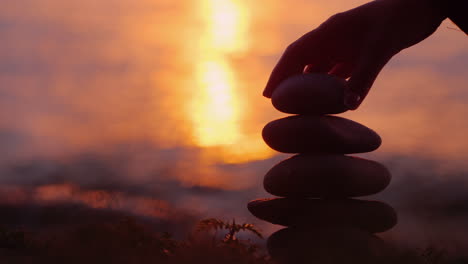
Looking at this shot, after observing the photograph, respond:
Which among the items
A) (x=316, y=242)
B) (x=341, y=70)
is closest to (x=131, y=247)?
(x=316, y=242)

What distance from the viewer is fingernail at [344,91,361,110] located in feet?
23.3

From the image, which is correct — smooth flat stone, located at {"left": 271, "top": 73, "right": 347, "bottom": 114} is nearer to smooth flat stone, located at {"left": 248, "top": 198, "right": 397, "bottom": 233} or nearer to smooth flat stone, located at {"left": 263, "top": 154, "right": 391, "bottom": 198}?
smooth flat stone, located at {"left": 263, "top": 154, "right": 391, "bottom": 198}

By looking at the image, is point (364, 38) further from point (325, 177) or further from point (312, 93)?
point (325, 177)

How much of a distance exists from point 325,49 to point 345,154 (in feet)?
5.19

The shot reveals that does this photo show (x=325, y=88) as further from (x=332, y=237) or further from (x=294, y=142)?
(x=332, y=237)

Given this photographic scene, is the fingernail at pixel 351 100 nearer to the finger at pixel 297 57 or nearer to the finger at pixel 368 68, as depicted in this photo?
the finger at pixel 368 68

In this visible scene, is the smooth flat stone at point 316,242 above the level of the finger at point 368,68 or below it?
below

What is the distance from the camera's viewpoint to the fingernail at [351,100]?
709cm

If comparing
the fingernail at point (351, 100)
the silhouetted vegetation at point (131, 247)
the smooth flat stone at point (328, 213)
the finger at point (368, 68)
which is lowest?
the silhouetted vegetation at point (131, 247)

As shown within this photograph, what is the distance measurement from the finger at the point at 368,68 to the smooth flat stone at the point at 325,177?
1.18 meters

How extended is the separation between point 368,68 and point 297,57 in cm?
136

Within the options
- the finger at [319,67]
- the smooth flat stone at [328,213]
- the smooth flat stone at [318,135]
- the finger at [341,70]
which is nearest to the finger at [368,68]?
the smooth flat stone at [318,135]

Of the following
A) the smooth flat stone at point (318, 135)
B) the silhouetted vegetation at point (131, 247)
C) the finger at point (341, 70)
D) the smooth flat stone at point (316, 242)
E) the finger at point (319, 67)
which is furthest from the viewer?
the finger at point (341, 70)

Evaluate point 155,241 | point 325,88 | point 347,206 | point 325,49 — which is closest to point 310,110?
point 325,88
